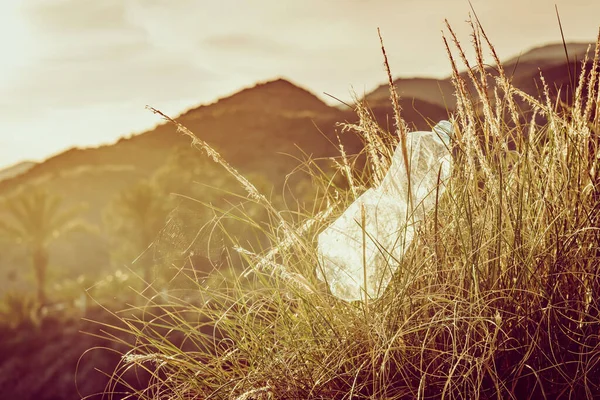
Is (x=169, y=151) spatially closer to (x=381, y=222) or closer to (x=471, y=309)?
(x=381, y=222)

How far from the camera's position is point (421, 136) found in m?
1.80

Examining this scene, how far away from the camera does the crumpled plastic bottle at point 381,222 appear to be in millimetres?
1616

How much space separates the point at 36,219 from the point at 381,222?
1279 inches

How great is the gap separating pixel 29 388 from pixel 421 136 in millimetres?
25993

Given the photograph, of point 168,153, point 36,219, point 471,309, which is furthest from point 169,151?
point 471,309

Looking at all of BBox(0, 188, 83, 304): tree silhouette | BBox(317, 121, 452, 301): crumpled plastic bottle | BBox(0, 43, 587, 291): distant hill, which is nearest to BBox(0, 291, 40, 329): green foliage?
BBox(0, 188, 83, 304): tree silhouette

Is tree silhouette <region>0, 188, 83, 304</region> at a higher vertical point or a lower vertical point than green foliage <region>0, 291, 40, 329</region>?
higher

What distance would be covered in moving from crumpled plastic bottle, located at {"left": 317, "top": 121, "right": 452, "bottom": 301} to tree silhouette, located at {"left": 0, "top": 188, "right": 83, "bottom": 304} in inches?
1215

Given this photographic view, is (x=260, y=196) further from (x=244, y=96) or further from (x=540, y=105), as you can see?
(x=244, y=96)

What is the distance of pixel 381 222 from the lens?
169cm

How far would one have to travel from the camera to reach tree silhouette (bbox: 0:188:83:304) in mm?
A: 30936

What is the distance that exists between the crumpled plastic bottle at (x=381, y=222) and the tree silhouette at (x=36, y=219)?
30.9 metres

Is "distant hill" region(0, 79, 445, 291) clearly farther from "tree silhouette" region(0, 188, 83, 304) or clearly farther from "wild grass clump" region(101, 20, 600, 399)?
"wild grass clump" region(101, 20, 600, 399)

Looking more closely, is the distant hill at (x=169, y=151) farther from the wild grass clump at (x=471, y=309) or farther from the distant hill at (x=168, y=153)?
the wild grass clump at (x=471, y=309)
